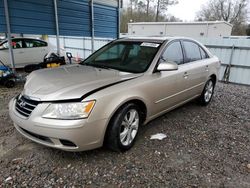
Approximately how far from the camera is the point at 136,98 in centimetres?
271

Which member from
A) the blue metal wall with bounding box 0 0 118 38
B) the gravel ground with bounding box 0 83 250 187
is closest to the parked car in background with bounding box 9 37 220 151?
the gravel ground with bounding box 0 83 250 187

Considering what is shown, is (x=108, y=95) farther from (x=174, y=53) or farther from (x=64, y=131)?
(x=174, y=53)

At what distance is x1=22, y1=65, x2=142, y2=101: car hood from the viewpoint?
228 cm

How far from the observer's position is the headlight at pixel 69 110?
7.18 feet

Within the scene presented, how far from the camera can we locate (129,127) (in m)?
2.80

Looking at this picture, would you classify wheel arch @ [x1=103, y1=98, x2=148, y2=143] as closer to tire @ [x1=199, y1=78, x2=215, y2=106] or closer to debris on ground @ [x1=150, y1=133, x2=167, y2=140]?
debris on ground @ [x1=150, y1=133, x2=167, y2=140]

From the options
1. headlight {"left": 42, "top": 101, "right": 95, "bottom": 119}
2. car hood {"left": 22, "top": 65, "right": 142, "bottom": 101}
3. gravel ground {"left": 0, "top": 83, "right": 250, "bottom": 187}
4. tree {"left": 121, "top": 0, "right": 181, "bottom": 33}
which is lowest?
gravel ground {"left": 0, "top": 83, "right": 250, "bottom": 187}

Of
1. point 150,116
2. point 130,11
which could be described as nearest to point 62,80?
point 150,116

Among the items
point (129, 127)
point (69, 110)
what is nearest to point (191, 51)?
point (129, 127)

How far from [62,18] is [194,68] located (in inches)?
195

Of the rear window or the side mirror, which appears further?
the rear window

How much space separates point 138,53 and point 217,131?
1.92 meters

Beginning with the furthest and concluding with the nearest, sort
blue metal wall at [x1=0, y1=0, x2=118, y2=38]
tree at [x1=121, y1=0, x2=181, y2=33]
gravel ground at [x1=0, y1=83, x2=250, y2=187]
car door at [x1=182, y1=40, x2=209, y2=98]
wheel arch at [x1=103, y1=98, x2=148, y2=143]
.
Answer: tree at [x1=121, y1=0, x2=181, y2=33] < blue metal wall at [x1=0, y1=0, x2=118, y2=38] < car door at [x1=182, y1=40, x2=209, y2=98] < wheel arch at [x1=103, y1=98, x2=148, y2=143] < gravel ground at [x1=0, y1=83, x2=250, y2=187]

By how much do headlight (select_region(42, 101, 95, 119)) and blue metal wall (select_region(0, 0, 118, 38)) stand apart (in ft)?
15.5
